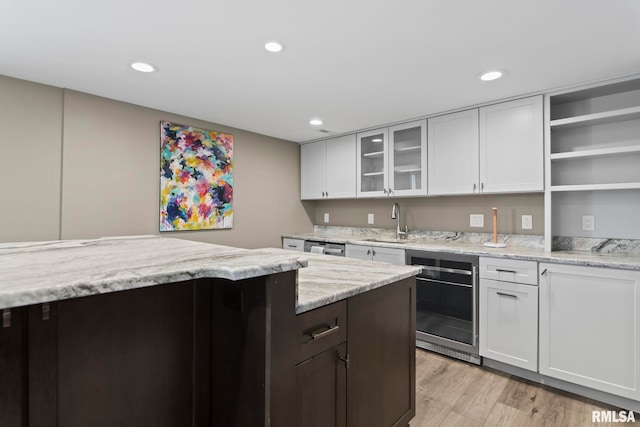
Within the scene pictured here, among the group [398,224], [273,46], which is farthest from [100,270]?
[398,224]

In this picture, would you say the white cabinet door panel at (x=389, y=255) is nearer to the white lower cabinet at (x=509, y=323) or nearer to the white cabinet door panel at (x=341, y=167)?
the white lower cabinet at (x=509, y=323)

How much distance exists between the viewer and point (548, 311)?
7.53 feet

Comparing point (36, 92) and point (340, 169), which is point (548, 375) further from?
point (36, 92)

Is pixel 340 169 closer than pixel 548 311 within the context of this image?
No

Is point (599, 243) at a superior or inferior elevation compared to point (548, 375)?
superior

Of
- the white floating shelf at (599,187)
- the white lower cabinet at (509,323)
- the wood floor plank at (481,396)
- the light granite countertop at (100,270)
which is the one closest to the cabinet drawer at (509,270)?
the white lower cabinet at (509,323)

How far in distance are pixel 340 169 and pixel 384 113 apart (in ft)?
3.38

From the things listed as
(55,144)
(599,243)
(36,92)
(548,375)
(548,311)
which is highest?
(36,92)

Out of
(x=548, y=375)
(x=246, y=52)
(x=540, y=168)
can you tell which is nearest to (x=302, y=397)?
(x=246, y=52)

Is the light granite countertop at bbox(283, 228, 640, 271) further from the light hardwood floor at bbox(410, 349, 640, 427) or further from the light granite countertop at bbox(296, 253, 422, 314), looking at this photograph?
the light granite countertop at bbox(296, 253, 422, 314)

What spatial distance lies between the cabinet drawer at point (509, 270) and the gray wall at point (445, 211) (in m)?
0.66

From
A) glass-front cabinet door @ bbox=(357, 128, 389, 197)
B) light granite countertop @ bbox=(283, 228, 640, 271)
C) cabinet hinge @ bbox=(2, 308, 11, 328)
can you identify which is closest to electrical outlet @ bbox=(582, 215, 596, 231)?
light granite countertop @ bbox=(283, 228, 640, 271)

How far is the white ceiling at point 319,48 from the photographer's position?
161 centimetres

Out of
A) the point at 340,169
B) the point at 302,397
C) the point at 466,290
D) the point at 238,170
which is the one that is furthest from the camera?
the point at 340,169
